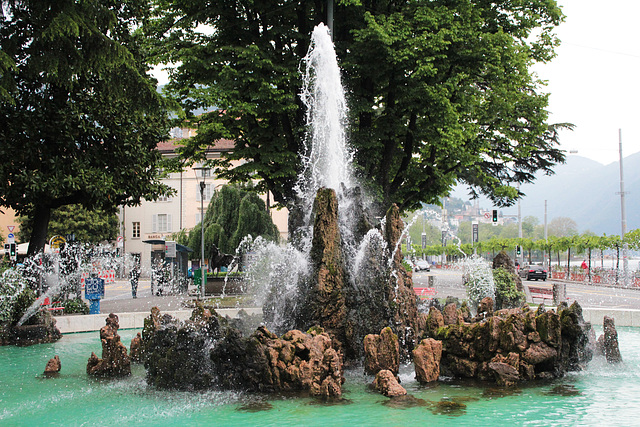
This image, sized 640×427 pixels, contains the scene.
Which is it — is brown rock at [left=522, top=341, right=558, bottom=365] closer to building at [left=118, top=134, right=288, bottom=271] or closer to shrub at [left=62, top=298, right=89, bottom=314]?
shrub at [left=62, top=298, right=89, bottom=314]

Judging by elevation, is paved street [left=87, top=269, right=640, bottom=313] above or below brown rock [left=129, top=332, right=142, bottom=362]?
below

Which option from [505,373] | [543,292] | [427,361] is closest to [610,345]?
[505,373]

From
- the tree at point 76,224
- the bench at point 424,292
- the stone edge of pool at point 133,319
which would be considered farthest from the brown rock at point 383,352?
the tree at point 76,224

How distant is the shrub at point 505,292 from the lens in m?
17.1

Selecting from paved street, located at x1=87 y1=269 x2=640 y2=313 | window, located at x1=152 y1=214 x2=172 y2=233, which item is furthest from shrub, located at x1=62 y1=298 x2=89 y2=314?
window, located at x1=152 y1=214 x2=172 y2=233

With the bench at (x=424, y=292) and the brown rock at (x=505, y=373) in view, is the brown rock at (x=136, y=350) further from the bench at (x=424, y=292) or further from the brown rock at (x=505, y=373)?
the bench at (x=424, y=292)

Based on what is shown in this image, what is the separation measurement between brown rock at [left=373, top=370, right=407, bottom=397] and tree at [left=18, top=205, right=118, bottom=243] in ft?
161

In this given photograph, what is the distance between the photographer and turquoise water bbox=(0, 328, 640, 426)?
282 inches

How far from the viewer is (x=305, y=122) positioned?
19359 millimetres

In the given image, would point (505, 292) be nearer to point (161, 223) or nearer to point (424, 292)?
point (424, 292)

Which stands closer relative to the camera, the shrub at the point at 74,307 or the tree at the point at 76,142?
the tree at the point at 76,142

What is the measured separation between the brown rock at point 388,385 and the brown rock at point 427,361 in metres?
0.74

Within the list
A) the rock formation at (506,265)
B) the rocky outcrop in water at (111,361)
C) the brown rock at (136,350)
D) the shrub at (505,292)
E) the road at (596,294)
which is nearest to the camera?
the rocky outcrop in water at (111,361)

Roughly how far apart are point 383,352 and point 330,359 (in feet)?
3.37
